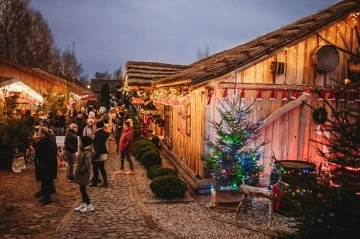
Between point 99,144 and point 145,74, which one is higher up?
point 145,74

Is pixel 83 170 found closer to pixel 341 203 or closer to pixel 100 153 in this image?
pixel 100 153

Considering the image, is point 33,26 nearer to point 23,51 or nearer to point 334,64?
point 23,51

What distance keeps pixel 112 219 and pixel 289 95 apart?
7.18m

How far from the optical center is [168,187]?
9492 mm

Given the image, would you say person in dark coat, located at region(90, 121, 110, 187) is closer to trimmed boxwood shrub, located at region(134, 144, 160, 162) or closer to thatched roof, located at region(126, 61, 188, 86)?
trimmed boxwood shrub, located at region(134, 144, 160, 162)

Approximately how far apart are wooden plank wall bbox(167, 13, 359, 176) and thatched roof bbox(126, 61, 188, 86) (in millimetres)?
7616

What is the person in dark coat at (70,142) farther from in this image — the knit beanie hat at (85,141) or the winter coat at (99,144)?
the knit beanie hat at (85,141)

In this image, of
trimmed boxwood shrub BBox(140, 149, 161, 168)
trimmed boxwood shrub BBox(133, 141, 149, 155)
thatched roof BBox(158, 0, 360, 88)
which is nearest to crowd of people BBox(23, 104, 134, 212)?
trimmed boxwood shrub BBox(140, 149, 161, 168)

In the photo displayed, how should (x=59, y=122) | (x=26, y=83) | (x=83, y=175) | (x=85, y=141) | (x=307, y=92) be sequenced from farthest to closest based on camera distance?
(x=26, y=83) < (x=59, y=122) < (x=307, y=92) < (x=85, y=141) < (x=83, y=175)

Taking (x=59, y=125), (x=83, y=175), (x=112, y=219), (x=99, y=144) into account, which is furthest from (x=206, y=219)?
(x=59, y=125)

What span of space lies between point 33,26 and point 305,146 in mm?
48359

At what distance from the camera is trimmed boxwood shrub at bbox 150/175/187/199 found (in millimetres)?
9500

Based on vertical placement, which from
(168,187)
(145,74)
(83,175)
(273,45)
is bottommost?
(168,187)

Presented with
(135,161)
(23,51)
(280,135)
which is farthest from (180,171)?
(23,51)
